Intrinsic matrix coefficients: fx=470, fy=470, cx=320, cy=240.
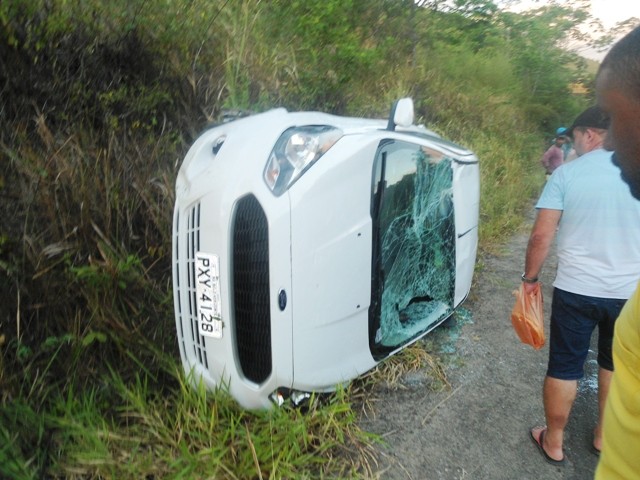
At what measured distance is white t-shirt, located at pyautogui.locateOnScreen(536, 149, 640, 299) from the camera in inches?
84.8

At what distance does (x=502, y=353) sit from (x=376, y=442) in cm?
138

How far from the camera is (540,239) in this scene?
2330mm

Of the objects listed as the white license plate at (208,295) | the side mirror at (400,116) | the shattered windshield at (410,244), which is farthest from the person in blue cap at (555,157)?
the white license plate at (208,295)

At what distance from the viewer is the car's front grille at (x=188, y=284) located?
2.17 metres

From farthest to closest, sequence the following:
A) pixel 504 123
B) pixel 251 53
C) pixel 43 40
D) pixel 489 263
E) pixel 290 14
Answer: pixel 504 123, pixel 489 263, pixel 290 14, pixel 251 53, pixel 43 40

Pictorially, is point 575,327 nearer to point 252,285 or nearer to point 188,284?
point 252,285

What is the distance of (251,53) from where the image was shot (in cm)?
373

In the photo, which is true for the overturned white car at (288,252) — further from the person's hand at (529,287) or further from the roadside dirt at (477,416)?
the person's hand at (529,287)

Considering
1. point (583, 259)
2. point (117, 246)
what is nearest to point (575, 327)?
point (583, 259)

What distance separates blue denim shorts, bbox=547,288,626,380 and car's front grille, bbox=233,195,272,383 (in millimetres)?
1402

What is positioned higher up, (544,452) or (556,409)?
(556,409)

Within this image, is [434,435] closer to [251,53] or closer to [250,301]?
[250,301]

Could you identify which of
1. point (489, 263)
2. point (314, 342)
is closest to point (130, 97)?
point (314, 342)

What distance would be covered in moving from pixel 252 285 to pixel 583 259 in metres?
1.58
